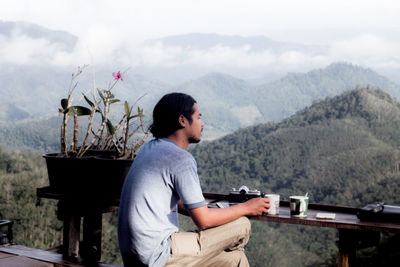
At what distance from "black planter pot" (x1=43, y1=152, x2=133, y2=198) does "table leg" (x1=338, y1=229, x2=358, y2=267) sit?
1035 millimetres

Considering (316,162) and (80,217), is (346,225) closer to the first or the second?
(80,217)

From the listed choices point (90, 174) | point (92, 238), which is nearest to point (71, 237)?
point (92, 238)

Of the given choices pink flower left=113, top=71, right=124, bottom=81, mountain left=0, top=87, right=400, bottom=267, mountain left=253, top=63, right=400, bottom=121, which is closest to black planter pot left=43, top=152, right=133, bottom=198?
pink flower left=113, top=71, right=124, bottom=81

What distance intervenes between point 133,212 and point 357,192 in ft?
64.4

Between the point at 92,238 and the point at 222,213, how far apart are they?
3.56 ft

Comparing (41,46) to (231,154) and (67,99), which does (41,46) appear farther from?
(67,99)

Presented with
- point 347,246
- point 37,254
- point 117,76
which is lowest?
point 37,254

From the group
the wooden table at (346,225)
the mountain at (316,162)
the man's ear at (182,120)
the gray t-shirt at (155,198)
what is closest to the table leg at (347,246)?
the wooden table at (346,225)

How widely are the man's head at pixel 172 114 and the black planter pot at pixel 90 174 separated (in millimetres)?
562

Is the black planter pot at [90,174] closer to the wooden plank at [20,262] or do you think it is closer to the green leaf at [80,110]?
the green leaf at [80,110]

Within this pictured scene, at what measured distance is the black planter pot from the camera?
7.16 feet

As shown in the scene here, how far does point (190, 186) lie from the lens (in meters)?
1.52

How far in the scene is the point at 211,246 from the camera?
1.61 meters

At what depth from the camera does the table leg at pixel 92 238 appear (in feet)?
7.81
